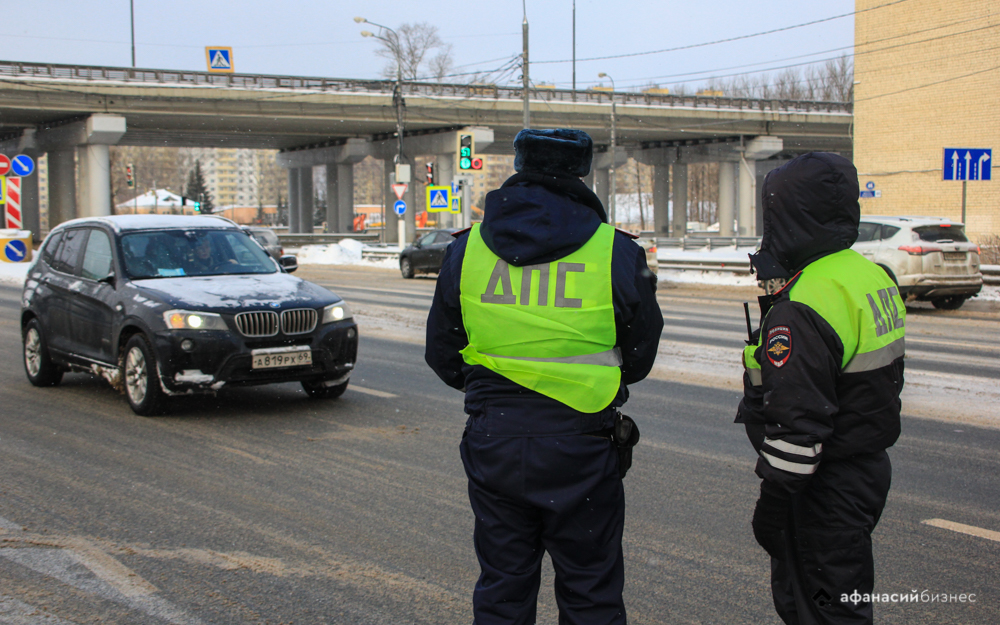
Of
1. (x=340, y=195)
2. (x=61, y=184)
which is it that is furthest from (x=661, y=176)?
(x=61, y=184)

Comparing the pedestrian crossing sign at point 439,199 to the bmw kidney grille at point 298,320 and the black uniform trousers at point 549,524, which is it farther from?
the black uniform trousers at point 549,524

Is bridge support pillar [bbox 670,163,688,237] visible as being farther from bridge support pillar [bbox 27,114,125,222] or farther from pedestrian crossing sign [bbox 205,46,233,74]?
bridge support pillar [bbox 27,114,125,222]

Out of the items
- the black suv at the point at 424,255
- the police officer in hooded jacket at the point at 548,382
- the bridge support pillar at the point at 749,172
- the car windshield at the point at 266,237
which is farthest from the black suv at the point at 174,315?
the bridge support pillar at the point at 749,172

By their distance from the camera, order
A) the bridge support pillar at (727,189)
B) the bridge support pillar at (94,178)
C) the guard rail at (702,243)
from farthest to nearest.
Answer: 1. the bridge support pillar at (727,189)
2. the guard rail at (702,243)
3. the bridge support pillar at (94,178)

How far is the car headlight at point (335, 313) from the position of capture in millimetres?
7906

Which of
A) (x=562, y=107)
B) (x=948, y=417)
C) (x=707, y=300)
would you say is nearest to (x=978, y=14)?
(x=707, y=300)

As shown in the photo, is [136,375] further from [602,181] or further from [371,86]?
[602,181]

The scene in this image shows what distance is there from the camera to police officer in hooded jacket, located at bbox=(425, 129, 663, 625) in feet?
8.61

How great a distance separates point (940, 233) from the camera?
16.4m

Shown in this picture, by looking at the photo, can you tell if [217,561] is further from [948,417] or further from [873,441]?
[948,417]

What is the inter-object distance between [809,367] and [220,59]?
170ft

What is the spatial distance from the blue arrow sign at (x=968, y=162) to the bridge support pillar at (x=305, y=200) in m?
54.5

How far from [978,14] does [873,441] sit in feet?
112

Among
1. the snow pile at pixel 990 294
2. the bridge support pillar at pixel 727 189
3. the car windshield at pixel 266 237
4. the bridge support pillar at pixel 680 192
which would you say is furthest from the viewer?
the bridge support pillar at pixel 680 192
